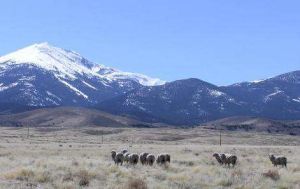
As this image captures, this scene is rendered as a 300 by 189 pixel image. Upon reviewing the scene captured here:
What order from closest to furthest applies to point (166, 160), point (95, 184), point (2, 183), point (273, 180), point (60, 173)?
point (2, 183) → point (95, 184) → point (60, 173) → point (273, 180) → point (166, 160)

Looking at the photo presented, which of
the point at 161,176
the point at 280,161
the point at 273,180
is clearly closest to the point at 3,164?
the point at 161,176

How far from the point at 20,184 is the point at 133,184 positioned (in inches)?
175

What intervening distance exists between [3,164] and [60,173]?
7625mm

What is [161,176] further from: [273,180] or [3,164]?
[3,164]

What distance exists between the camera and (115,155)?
41.3 metres

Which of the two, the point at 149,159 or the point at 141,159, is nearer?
the point at 149,159

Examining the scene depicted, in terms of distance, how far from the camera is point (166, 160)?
39312 mm

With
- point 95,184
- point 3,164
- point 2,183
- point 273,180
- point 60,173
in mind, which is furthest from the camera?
point 3,164

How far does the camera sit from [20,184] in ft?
75.5

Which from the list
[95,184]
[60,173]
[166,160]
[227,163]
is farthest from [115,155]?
[95,184]

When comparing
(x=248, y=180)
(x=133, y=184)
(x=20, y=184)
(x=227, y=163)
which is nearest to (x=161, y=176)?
(x=248, y=180)

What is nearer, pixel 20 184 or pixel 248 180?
pixel 20 184

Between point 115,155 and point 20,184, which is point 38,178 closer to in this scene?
point 20,184

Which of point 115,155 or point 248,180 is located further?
point 115,155
